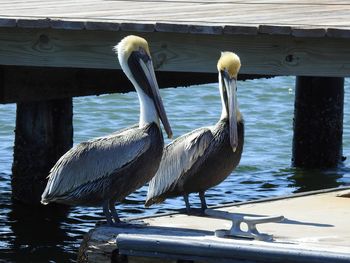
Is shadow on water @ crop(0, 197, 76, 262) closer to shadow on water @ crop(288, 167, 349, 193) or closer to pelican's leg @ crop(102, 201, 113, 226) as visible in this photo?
pelican's leg @ crop(102, 201, 113, 226)

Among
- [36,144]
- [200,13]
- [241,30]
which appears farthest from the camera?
[36,144]

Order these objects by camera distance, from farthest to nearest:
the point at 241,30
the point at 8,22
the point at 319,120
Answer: the point at 319,120, the point at 8,22, the point at 241,30

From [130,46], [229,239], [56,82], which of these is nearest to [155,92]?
[130,46]

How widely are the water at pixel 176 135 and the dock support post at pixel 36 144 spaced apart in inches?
7.7

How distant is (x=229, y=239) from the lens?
747cm

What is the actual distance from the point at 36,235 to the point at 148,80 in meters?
3.62

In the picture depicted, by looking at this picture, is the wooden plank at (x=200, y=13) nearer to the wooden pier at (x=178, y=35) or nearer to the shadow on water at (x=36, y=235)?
the wooden pier at (x=178, y=35)

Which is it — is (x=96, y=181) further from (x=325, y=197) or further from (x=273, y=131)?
(x=273, y=131)

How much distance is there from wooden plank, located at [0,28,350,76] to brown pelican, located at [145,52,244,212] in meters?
1.33

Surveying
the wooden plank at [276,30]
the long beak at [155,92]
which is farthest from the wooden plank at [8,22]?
the long beak at [155,92]

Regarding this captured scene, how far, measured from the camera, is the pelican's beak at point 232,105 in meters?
8.26

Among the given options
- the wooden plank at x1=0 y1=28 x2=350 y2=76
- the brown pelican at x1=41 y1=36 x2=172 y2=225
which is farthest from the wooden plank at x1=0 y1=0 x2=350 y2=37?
the brown pelican at x1=41 y1=36 x2=172 y2=225

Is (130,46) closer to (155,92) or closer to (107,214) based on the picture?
(155,92)

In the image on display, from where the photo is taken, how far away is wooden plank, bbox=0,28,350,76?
32.3 ft
